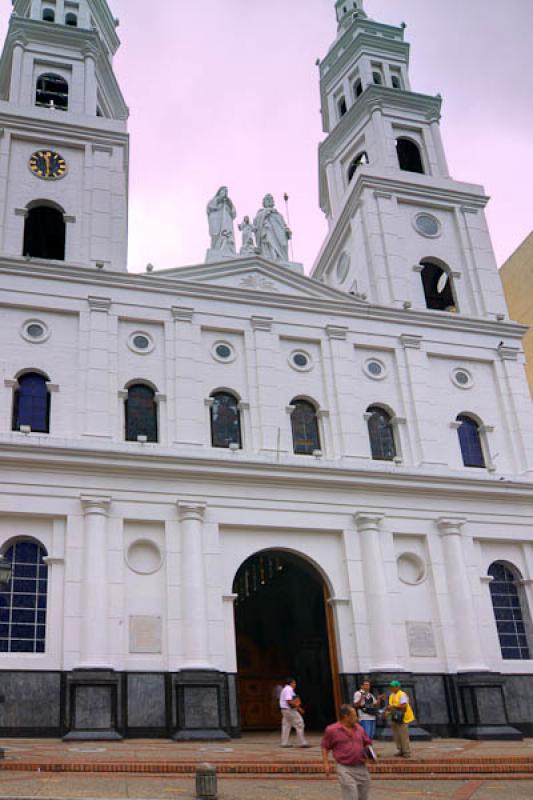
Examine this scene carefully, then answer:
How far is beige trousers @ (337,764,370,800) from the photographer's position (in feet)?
34.9

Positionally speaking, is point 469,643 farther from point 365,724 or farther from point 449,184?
point 449,184

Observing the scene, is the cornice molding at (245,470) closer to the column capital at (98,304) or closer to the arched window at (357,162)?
the column capital at (98,304)

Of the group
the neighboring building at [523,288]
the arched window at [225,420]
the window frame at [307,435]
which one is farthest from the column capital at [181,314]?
the neighboring building at [523,288]

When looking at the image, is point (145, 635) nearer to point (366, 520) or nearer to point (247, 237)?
point (366, 520)

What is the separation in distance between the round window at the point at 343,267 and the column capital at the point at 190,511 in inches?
572

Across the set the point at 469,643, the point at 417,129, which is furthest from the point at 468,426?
the point at 417,129

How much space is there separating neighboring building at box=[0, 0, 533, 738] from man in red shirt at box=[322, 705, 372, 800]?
11.6 metres

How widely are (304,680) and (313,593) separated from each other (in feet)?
9.43

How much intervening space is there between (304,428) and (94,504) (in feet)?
24.7

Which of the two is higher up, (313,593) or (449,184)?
(449,184)

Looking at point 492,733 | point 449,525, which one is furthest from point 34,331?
point 492,733

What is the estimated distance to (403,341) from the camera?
30.1 metres

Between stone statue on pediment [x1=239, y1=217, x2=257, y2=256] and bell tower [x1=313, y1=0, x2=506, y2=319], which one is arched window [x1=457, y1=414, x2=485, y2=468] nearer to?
bell tower [x1=313, y1=0, x2=506, y2=319]

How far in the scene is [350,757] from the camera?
35.5ft
